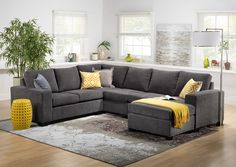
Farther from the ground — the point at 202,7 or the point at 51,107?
the point at 202,7

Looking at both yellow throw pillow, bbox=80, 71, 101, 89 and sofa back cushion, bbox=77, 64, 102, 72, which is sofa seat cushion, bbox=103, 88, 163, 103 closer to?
yellow throw pillow, bbox=80, 71, 101, 89

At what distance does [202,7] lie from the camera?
940cm

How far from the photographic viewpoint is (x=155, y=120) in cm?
609

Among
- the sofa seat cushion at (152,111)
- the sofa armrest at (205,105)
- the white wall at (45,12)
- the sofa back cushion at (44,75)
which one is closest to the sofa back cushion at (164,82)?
the sofa armrest at (205,105)

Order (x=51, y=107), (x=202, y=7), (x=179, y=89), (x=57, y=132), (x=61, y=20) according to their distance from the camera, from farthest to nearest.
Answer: (x=61, y=20) → (x=202, y=7) → (x=179, y=89) → (x=51, y=107) → (x=57, y=132)

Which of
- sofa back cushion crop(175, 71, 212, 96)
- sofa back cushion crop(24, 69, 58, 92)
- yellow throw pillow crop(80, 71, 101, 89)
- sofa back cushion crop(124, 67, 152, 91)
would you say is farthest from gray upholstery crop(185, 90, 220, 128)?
sofa back cushion crop(24, 69, 58, 92)

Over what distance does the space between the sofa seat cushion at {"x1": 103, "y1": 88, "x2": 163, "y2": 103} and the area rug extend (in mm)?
385

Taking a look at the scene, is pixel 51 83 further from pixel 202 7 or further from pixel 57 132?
pixel 202 7

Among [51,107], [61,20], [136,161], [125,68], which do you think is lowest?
[136,161]

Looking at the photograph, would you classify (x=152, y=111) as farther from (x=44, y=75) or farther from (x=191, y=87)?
(x=44, y=75)

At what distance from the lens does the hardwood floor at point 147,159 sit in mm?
4961

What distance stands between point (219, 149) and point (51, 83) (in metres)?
3.22

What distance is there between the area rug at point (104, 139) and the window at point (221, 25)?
118 inches

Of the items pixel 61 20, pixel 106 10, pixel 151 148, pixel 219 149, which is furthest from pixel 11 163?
pixel 106 10
